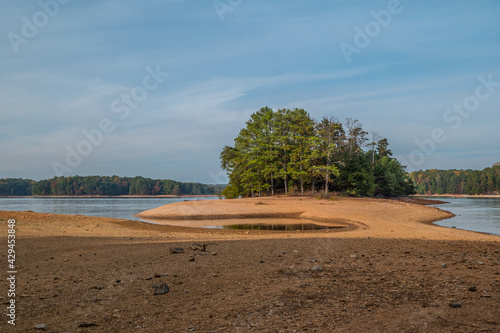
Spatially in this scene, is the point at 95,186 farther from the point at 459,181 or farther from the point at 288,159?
the point at 459,181

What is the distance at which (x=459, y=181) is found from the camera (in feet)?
514

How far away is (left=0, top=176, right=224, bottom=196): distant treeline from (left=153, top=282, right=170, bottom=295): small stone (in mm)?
142381

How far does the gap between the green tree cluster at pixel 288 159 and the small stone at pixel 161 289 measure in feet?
155

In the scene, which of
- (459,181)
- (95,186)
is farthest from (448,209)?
(95,186)

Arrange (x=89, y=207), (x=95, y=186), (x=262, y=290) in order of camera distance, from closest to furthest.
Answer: (x=262, y=290) < (x=89, y=207) < (x=95, y=186)

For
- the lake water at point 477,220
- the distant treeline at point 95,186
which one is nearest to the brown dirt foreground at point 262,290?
the lake water at point 477,220

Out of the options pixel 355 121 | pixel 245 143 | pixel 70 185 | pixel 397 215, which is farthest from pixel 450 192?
pixel 70 185

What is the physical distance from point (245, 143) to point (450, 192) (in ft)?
443

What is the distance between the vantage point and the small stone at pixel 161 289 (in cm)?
562

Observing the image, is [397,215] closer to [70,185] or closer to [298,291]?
[298,291]

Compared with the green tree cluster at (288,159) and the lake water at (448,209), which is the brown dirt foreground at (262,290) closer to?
the lake water at (448,209)

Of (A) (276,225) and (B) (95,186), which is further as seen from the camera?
(B) (95,186)

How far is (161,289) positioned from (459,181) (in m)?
178

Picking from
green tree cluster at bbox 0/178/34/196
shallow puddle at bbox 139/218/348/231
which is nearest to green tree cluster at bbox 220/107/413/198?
shallow puddle at bbox 139/218/348/231
